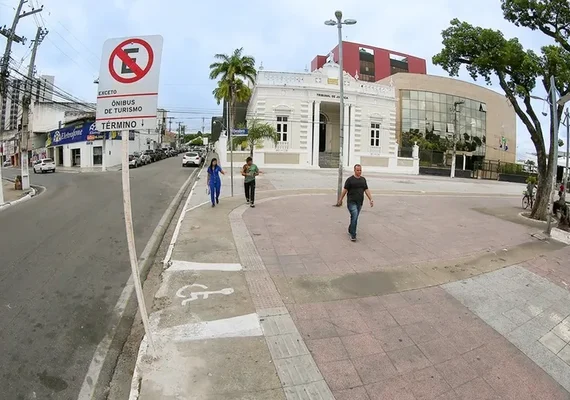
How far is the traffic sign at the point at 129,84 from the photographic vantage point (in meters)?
3.46

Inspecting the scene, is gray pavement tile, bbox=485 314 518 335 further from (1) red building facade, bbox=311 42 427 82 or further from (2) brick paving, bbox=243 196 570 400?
(1) red building facade, bbox=311 42 427 82

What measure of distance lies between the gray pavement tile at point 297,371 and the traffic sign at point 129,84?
8.52 feet

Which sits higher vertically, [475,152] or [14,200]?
[475,152]

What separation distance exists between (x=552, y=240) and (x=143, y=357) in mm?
9521

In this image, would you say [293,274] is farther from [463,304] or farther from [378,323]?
[463,304]

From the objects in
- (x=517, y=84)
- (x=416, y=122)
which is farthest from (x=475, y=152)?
(x=517, y=84)

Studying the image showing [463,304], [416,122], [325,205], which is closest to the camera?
[463,304]

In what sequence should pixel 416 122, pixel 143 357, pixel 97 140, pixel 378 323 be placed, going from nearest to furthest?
pixel 143 357 < pixel 378 323 < pixel 97 140 < pixel 416 122

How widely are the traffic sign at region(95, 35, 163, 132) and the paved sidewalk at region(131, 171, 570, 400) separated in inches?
87.8

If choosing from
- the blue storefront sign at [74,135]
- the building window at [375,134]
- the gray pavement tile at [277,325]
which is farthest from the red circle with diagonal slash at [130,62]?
the building window at [375,134]

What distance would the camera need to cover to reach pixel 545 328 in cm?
446

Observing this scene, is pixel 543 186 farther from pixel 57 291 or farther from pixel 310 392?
pixel 57 291

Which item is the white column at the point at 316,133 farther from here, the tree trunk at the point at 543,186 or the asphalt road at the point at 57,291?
the asphalt road at the point at 57,291

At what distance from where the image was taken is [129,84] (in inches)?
137
